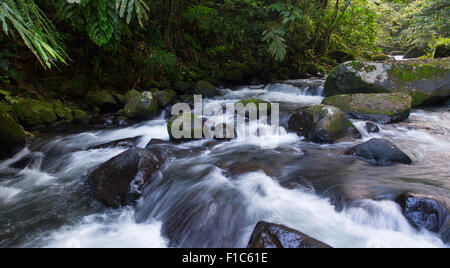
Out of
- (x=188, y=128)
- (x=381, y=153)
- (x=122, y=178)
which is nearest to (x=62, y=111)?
(x=188, y=128)

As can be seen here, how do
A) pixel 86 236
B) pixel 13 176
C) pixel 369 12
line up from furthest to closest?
pixel 369 12
pixel 13 176
pixel 86 236

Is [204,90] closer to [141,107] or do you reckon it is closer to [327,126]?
[141,107]

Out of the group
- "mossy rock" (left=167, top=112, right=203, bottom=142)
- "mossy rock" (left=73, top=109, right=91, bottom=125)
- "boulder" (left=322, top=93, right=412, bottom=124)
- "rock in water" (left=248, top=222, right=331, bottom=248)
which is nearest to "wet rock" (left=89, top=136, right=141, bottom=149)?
"mossy rock" (left=167, top=112, right=203, bottom=142)

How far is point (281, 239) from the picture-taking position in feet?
6.24

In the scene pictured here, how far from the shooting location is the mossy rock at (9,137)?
4.14 metres

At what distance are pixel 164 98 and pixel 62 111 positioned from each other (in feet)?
8.05

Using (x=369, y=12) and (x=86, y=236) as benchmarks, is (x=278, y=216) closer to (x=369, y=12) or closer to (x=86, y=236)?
(x=86, y=236)

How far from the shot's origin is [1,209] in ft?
10.2

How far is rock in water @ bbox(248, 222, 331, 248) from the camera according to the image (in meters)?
1.87

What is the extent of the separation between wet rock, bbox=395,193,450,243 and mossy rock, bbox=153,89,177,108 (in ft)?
19.4

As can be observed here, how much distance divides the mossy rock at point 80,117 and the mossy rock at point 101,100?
0.55m

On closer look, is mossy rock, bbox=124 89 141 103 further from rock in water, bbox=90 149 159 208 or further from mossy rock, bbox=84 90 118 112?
rock in water, bbox=90 149 159 208

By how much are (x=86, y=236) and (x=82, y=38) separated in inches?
239
